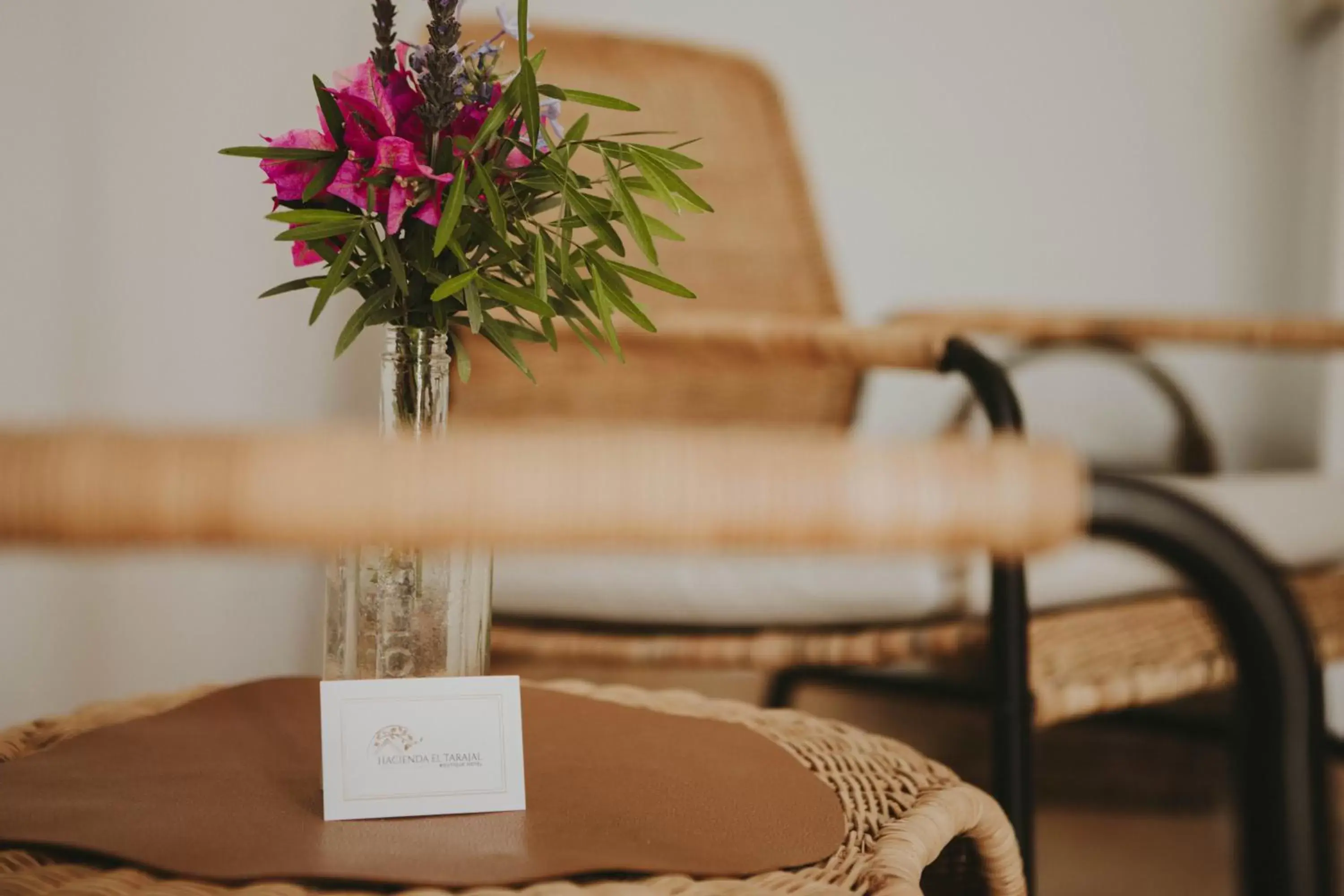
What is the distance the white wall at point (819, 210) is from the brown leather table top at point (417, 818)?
2.36 ft

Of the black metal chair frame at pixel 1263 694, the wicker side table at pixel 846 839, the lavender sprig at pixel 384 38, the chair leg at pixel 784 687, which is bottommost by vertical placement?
the chair leg at pixel 784 687

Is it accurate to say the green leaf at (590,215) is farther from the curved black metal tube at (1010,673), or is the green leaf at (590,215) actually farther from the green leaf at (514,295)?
the curved black metal tube at (1010,673)

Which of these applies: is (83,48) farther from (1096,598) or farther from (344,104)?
(1096,598)

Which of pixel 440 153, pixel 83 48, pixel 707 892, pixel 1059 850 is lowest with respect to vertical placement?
pixel 1059 850

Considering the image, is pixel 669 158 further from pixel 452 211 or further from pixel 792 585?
pixel 792 585

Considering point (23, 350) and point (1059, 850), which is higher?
point (23, 350)

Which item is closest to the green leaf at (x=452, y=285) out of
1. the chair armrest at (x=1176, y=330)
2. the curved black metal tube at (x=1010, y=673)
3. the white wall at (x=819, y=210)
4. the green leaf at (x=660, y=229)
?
the green leaf at (x=660, y=229)

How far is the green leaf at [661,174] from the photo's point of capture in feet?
1.75

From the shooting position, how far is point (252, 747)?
593 mm

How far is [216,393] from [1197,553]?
1235 mm

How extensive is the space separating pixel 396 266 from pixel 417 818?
10.0 inches

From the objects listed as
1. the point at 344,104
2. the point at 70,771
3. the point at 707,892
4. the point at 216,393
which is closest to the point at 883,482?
the point at 707,892

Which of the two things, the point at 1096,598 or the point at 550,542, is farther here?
the point at 1096,598

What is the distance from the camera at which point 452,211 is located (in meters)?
0.48
